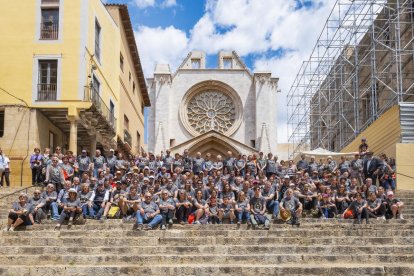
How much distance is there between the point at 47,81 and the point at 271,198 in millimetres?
11616

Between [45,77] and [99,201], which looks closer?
[99,201]

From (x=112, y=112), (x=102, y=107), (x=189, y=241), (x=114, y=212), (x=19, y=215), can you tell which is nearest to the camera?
(x=189, y=241)

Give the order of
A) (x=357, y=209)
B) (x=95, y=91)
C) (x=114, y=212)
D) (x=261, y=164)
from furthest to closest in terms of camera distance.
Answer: (x=95, y=91), (x=261, y=164), (x=114, y=212), (x=357, y=209)

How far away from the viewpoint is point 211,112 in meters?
41.2

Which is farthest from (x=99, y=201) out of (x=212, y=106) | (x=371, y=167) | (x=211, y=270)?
(x=212, y=106)

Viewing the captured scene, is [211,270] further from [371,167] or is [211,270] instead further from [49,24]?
[49,24]

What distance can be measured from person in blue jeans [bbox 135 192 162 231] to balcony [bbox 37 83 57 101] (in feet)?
32.6

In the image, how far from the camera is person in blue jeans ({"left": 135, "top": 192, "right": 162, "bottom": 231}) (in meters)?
13.3

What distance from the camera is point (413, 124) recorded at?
66.6 ft

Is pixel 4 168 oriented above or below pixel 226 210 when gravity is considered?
above

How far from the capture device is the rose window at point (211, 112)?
136 ft

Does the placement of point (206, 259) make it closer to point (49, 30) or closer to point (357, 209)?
point (357, 209)

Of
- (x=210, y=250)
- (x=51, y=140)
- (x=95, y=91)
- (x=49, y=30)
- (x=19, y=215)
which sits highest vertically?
(x=49, y=30)

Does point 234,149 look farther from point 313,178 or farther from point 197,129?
point 313,178
